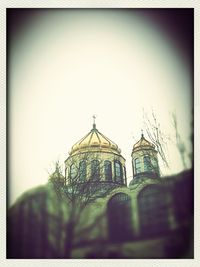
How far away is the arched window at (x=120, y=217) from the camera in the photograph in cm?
560

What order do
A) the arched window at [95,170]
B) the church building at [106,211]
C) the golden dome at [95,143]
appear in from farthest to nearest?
the arched window at [95,170] → the golden dome at [95,143] → the church building at [106,211]

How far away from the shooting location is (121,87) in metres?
5.90

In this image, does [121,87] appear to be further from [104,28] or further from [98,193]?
[98,193]

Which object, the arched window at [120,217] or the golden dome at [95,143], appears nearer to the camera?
the arched window at [120,217]

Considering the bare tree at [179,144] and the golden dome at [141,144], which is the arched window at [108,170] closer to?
the golden dome at [141,144]

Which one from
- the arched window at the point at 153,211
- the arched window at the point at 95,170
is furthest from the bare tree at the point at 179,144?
the arched window at the point at 95,170

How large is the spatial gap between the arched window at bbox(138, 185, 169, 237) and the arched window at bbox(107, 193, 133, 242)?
0.57ft

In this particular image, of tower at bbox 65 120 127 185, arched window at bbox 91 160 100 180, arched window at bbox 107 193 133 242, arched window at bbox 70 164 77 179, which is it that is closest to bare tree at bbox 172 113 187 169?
tower at bbox 65 120 127 185

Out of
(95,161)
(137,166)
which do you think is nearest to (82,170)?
(95,161)

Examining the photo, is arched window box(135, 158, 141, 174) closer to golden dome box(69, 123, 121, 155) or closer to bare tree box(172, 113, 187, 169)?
golden dome box(69, 123, 121, 155)

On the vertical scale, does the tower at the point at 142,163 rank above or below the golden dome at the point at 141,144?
below

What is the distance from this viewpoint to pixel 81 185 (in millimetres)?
5859

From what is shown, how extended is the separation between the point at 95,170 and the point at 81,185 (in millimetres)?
307
